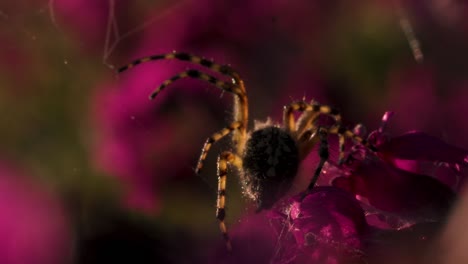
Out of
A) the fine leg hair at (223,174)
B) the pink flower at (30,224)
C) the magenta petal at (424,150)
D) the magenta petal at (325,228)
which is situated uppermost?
the magenta petal at (424,150)

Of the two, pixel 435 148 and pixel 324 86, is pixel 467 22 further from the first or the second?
pixel 435 148

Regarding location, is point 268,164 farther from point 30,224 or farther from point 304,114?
point 30,224

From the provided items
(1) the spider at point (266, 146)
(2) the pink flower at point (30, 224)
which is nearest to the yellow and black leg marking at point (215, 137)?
(1) the spider at point (266, 146)

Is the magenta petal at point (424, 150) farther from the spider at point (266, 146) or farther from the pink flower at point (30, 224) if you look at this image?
the pink flower at point (30, 224)

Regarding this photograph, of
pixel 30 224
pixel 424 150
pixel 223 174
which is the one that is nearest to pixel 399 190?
pixel 424 150

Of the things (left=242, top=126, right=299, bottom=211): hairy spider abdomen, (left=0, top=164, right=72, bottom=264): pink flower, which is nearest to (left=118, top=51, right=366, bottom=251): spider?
(left=242, top=126, right=299, bottom=211): hairy spider abdomen

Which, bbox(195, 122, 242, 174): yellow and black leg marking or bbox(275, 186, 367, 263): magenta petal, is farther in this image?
bbox(195, 122, 242, 174): yellow and black leg marking

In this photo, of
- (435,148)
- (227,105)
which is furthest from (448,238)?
(227,105)

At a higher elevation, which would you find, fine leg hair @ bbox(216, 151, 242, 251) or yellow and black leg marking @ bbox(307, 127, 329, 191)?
yellow and black leg marking @ bbox(307, 127, 329, 191)

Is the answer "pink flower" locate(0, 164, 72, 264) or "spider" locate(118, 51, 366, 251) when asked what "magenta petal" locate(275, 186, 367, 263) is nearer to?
"spider" locate(118, 51, 366, 251)
